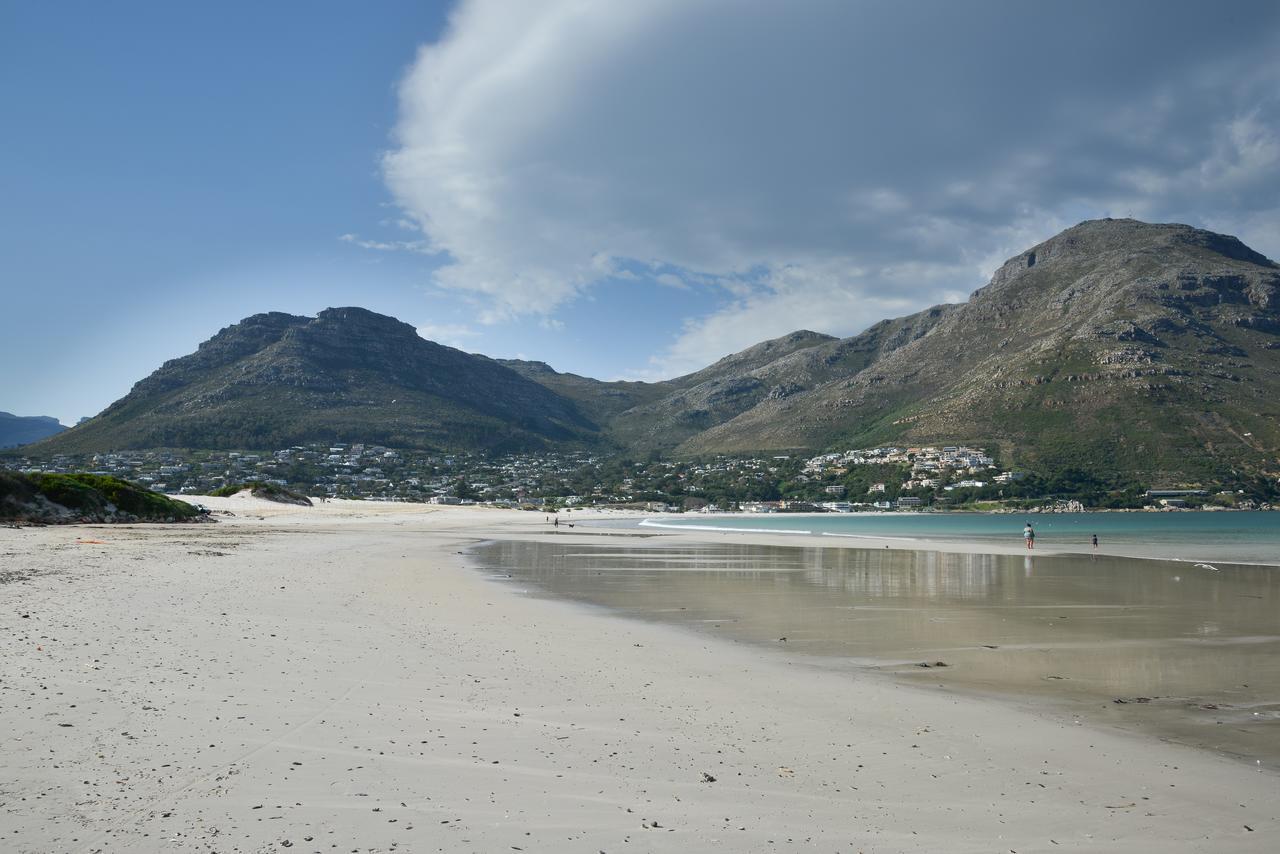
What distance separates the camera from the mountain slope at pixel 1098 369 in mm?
101938

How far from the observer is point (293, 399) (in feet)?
495

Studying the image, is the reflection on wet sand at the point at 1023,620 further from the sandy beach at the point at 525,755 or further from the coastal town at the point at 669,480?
the coastal town at the point at 669,480

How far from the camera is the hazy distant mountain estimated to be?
4107 inches

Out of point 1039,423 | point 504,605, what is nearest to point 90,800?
point 504,605

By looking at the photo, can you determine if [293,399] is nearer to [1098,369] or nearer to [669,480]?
[669,480]

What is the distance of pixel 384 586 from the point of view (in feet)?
63.7

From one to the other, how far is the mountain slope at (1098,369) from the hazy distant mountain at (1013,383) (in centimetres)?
32

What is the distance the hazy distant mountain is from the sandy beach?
11055cm

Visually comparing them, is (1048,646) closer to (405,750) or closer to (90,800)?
(405,750)

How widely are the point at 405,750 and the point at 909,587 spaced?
1968 cm

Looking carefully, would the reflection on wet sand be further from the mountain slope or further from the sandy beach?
the mountain slope

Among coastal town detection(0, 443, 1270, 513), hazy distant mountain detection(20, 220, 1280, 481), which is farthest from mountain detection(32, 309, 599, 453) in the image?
coastal town detection(0, 443, 1270, 513)

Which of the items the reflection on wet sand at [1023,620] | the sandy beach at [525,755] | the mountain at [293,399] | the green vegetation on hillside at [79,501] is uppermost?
the mountain at [293,399]

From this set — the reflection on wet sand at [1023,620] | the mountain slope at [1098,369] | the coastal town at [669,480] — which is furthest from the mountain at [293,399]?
the reflection on wet sand at [1023,620]
